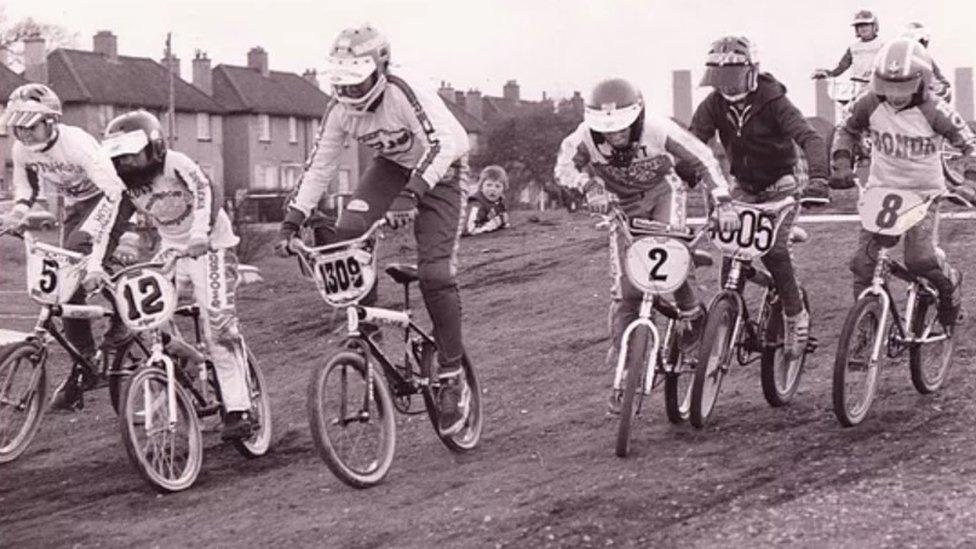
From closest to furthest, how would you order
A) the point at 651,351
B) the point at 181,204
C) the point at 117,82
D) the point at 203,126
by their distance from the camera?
the point at 651,351 < the point at 181,204 < the point at 117,82 < the point at 203,126

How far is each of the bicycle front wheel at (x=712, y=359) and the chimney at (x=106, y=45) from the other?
7316 centimetres

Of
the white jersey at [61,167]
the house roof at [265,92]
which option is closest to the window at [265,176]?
the house roof at [265,92]

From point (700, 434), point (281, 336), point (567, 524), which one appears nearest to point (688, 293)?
point (700, 434)

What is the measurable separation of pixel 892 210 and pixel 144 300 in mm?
3832

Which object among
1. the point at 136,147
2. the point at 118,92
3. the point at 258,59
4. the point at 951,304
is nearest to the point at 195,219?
the point at 136,147

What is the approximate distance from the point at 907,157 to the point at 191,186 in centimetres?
376

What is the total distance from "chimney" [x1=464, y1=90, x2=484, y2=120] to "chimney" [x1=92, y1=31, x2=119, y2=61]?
25.6 meters

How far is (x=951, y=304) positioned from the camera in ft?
30.6

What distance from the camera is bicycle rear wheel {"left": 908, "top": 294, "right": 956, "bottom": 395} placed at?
9109 mm

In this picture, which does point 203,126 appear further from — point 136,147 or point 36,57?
point 136,147

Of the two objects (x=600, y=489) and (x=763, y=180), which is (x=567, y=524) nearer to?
(x=600, y=489)

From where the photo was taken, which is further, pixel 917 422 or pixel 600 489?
pixel 917 422

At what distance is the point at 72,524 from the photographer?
7.83 m

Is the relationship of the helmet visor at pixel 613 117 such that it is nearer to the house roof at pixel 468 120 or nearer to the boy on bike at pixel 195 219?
the boy on bike at pixel 195 219
